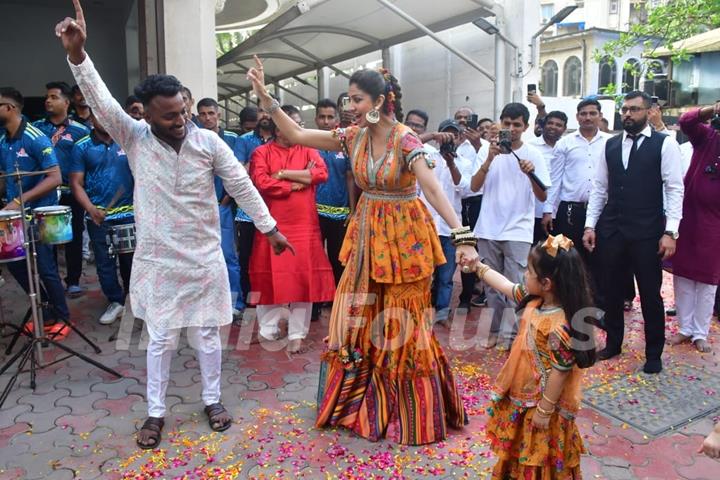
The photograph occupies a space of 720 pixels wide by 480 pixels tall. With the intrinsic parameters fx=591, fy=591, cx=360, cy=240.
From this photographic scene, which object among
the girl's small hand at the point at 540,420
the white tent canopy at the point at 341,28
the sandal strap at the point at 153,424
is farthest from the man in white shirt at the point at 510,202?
the white tent canopy at the point at 341,28

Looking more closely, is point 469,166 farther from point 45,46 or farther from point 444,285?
point 45,46

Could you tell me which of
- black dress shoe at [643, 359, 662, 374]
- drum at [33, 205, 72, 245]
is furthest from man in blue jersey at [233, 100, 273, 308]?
black dress shoe at [643, 359, 662, 374]

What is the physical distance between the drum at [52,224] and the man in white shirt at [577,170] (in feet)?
14.4

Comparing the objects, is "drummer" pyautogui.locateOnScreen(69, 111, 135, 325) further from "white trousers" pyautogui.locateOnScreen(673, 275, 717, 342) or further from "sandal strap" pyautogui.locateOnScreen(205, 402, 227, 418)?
"white trousers" pyautogui.locateOnScreen(673, 275, 717, 342)

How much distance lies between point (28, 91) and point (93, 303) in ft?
24.1

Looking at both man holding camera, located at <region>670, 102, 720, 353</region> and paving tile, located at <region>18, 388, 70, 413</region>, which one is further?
man holding camera, located at <region>670, 102, 720, 353</region>

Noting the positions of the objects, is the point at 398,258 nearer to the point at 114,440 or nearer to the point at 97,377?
the point at 114,440

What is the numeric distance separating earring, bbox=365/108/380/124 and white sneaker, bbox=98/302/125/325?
364 centimetres

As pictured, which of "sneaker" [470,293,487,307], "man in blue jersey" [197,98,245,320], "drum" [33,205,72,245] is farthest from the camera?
"sneaker" [470,293,487,307]

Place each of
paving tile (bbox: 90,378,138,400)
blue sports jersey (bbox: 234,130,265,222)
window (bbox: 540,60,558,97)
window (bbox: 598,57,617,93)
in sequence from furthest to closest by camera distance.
→ window (bbox: 540,60,558,97)
window (bbox: 598,57,617,93)
blue sports jersey (bbox: 234,130,265,222)
paving tile (bbox: 90,378,138,400)

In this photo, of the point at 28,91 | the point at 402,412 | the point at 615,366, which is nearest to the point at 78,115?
the point at 28,91

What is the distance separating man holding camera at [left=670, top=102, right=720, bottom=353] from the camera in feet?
16.3

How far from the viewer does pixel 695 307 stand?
5.14 meters

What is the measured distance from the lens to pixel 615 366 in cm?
464
